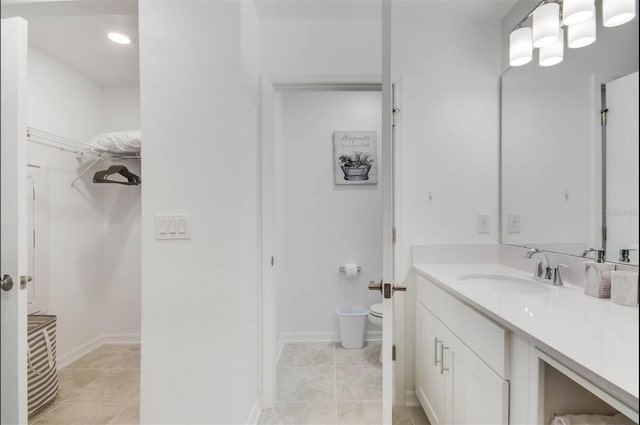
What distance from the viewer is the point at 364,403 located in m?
1.90

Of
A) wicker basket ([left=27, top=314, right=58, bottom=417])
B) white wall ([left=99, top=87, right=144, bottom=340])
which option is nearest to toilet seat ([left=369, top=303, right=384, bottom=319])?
white wall ([left=99, top=87, right=144, bottom=340])

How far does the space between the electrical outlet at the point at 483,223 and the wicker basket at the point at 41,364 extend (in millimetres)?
2827

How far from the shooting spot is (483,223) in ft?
6.43

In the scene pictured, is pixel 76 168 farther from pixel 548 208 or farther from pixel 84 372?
pixel 548 208

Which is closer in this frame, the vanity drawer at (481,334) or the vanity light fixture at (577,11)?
the vanity drawer at (481,334)

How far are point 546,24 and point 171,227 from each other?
2050 mm

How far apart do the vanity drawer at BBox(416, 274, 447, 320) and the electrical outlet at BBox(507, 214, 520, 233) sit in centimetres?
64

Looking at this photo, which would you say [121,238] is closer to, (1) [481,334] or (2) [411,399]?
(2) [411,399]

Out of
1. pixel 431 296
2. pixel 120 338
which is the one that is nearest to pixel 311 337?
pixel 431 296

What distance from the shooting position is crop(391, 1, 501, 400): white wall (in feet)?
6.38

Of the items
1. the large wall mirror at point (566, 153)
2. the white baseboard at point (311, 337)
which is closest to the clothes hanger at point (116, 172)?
the white baseboard at point (311, 337)

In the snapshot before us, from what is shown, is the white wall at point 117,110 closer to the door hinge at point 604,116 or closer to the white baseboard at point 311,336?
the white baseboard at point 311,336

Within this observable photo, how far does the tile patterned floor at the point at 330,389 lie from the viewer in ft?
5.84

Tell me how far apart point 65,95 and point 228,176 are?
2.11 metres
